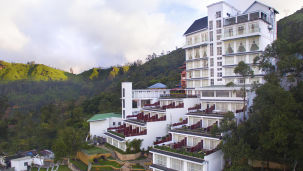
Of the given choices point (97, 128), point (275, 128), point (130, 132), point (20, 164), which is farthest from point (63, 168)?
point (275, 128)

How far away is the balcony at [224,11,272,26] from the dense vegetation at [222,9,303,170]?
10.8 metres

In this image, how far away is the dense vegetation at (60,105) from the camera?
132 feet

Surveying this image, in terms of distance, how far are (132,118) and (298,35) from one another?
34.4 meters

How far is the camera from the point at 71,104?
214 ft

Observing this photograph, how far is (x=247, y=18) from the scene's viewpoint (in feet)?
101

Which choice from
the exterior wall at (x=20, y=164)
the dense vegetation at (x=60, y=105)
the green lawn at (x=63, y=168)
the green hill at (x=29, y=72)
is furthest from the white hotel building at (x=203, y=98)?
the green hill at (x=29, y=72)

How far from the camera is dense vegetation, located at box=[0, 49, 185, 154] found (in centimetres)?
4022

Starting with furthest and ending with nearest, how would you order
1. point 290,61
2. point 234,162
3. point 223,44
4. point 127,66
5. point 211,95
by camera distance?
1. point 127,66
2. point 223,44
3. point 211,95
4. point 290,61
5. point 234,162

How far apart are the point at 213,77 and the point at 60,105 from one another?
50.1m

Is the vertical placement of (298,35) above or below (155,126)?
→ above

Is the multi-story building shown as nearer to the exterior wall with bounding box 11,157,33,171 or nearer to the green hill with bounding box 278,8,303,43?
the green hill with bounding box 278,8,303,43

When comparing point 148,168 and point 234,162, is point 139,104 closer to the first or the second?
point 148,168

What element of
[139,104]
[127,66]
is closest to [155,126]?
[139,104]


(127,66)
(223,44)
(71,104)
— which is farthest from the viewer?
(127,66)
